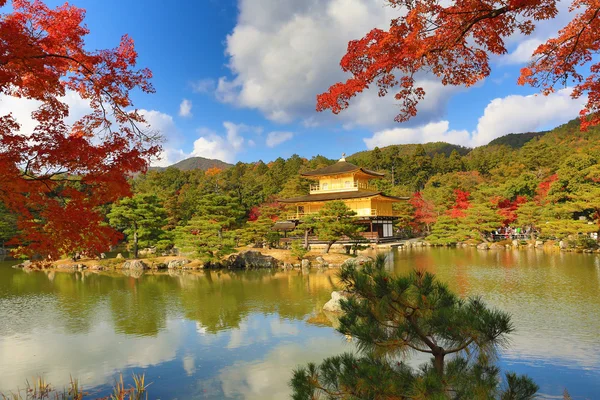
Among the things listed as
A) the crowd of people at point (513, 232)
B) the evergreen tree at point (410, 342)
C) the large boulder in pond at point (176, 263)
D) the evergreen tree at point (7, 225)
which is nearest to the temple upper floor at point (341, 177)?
the crowd of people at point (513, 232)

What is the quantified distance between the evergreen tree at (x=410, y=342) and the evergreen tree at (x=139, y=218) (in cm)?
1743

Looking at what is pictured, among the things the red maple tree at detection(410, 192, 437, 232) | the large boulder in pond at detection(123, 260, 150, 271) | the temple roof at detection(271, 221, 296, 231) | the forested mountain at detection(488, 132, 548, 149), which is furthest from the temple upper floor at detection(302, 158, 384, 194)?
the forested mountain at detection(488, 132, 548, 149)

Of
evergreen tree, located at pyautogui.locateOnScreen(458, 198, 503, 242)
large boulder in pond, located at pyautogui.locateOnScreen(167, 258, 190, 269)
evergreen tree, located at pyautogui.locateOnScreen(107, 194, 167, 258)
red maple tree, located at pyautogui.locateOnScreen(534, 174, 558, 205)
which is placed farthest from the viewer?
red maple tree, located at pyautogui.locateOnScreen(534, 174, 558, 205)

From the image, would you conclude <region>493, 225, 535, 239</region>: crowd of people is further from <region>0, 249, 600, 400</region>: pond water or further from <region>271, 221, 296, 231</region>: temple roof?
<region>271, 221, 296, 231</region>: temple roof

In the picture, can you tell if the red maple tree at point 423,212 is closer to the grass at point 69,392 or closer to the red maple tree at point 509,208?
the red maple tree at point 509,208

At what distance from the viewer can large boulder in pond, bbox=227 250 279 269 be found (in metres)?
17.0

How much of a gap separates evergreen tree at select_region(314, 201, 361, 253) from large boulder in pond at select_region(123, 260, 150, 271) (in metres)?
8.11

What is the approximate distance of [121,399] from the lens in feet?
13.2

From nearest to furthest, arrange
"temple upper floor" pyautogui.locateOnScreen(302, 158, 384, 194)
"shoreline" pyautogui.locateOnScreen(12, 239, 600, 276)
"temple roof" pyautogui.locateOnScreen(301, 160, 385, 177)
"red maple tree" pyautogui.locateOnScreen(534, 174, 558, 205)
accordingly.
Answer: "shoreline" pyautogui.locateOnScreen(12, 239, 600, 276) → "red maple tree" pyautogui.locateOnScreen(534, 174, 558, 205) → "temple roof" pyautogui.locateOnScreen(301, 160, 385, 177) → "temple upper floor" pyautogui.locateOnScreen(302, 158, 384, 194)

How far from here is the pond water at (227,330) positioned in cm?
495

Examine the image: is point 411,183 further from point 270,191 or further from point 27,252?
point 27,252

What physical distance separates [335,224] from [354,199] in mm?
7937

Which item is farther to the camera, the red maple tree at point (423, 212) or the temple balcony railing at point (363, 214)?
the red maple tree at point (423, 212)

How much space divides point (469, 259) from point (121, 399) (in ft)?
52.0
